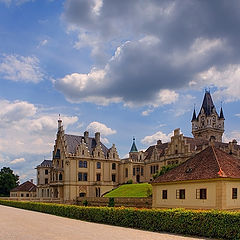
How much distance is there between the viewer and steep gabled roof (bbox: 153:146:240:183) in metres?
33.9

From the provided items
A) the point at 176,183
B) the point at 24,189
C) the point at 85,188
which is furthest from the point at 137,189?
the point at 24,189

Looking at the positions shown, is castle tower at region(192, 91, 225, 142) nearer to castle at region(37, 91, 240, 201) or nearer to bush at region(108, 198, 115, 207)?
castle at region(37, 91, 240, 201)

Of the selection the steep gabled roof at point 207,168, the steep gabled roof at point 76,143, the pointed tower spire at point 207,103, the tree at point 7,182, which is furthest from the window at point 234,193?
the tree at point 7,182

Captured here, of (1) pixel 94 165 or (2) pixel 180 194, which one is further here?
(1) pixel 94 165

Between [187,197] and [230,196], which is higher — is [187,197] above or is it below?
below

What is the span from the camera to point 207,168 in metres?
35.6

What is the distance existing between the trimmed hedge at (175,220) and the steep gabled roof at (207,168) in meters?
9.21

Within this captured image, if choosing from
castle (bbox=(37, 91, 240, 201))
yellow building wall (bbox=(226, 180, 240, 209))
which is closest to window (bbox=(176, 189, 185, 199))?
yellow building wall (bbox=(226, 180, 240, 209))

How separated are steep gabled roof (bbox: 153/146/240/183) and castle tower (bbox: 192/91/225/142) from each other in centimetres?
7833

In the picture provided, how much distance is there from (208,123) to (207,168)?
82869 mm

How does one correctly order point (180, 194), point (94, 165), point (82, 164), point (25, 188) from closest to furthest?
point (180, 194) → point (82, 164) → point (94, 165) → point (25, 188)

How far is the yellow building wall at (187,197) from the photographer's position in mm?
33562

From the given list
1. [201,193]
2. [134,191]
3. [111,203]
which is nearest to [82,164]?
[134,191]

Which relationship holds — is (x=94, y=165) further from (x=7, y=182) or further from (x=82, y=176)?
(x=7, y=182)
